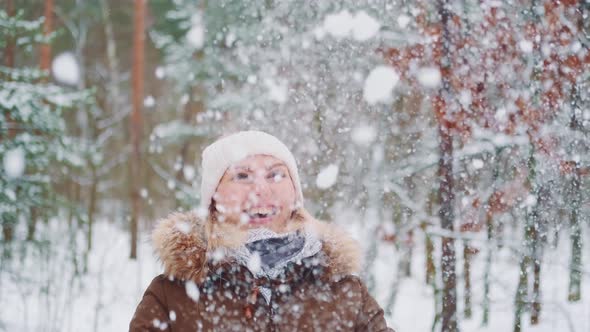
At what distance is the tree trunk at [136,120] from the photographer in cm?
1197

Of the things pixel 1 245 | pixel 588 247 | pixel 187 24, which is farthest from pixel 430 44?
pixel 187 24

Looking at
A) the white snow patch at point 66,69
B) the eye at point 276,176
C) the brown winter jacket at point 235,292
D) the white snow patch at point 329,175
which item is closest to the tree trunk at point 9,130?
the white snow patch at point 329,175

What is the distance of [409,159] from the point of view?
4688mm

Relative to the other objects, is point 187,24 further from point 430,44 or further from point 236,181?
point 236,181

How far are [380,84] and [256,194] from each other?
2.48 m

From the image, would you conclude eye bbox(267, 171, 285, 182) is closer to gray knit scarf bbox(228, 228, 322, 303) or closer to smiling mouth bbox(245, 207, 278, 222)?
smiling mouth bbox(245, 207, 278, 222)

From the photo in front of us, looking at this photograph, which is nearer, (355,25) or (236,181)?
(236,181)

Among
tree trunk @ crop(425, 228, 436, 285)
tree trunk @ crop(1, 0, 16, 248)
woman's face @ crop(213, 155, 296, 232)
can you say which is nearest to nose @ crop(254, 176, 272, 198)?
woman's face @ crop(213, 155, 296, 232)

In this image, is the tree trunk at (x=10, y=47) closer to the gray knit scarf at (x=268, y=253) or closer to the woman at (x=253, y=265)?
the woman at (x=253, y=265)

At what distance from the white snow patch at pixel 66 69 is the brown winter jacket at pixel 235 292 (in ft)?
42.0

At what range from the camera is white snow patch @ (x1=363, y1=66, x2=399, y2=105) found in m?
4.49

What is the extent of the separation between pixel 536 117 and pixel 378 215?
195 centimetres

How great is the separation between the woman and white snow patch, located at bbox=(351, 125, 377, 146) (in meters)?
2.30

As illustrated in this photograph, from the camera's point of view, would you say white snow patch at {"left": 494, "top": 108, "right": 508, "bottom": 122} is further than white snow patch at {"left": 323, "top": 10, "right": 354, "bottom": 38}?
No
